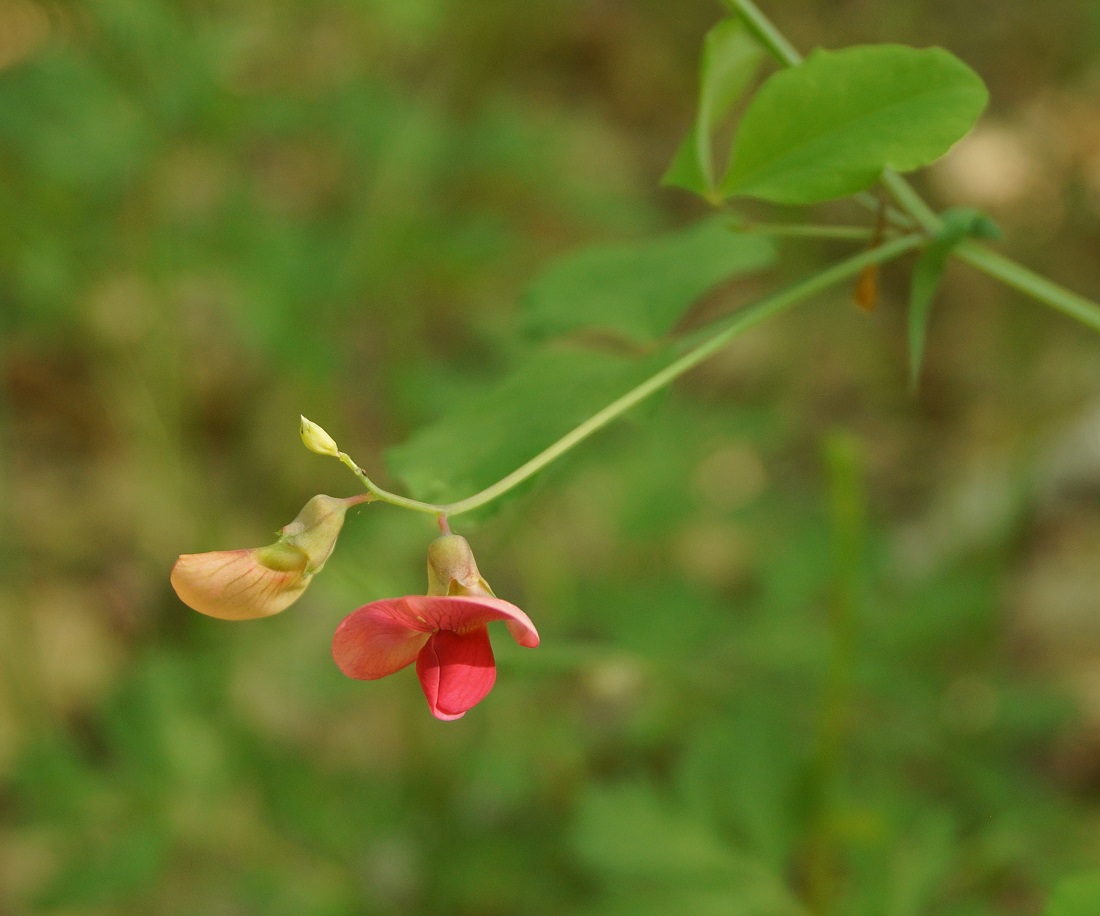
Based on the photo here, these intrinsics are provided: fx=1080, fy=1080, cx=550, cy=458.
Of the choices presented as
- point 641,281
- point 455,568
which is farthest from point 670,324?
point 455,568

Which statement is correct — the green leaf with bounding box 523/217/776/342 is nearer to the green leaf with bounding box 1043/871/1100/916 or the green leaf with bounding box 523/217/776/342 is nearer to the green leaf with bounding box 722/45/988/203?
the green leaf with bounding box 722/45/988/203

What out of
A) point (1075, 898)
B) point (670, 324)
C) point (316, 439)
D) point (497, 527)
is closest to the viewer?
point (316, 439)

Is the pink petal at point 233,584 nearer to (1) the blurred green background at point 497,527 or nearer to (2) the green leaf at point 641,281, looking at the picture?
(1) the blurred green background at point 497,527

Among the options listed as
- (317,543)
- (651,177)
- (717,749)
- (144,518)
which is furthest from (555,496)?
(651,177)

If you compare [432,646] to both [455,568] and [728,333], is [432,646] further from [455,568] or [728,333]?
[728,333]

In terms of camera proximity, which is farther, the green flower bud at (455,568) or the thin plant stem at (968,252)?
the thin plant stem at (968,252)

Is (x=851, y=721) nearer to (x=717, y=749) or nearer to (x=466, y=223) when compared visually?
(x=717, y=749)

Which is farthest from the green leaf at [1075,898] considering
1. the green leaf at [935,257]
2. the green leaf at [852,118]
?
the green leaf at [852,118]
